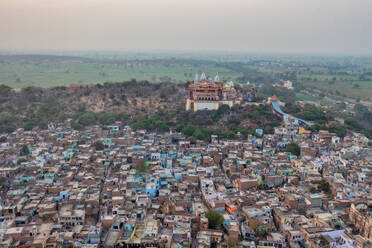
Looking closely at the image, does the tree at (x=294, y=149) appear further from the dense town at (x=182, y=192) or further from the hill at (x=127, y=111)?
the hill at (x=127, y=111)

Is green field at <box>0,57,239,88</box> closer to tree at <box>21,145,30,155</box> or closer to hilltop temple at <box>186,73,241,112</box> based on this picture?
hilltop temple at <box>186,73,241,112</box>

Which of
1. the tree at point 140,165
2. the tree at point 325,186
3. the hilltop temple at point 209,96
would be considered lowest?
the tree at point 325,186

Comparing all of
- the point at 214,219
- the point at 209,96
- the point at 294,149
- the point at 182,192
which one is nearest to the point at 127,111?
the point at 209,96

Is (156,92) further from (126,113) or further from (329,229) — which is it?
(329,229)

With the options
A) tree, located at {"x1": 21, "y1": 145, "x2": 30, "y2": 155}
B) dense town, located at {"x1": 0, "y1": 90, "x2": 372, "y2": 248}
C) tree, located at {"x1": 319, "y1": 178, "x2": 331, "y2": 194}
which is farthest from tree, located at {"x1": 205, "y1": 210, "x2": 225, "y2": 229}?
tree, located at {"x1": 21, "y1": 145, "x2": 30, "y2": 155}

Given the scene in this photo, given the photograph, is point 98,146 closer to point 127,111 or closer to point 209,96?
point 127,111

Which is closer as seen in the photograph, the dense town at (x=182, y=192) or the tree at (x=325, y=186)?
the dense town at (x=182, y=192)

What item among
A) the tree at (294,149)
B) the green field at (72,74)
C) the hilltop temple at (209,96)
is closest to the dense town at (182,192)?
the tree at (294,149)

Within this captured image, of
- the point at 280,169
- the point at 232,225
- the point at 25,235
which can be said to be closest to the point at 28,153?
the point at 25,235
